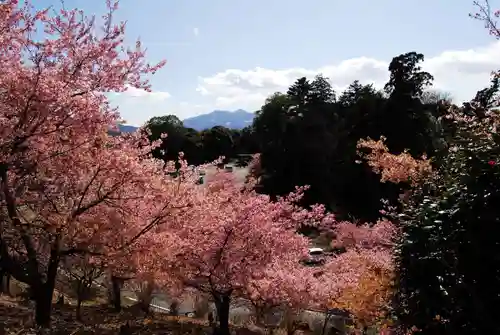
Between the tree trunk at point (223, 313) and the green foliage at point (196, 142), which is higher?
the green foliage at point (196, 142)

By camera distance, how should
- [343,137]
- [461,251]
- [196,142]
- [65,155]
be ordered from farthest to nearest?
[196,142], [343,137], [65,155], [461,251]

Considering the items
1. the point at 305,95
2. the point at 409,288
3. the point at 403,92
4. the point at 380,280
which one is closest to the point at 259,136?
the point at 305,95

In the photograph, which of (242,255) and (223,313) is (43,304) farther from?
(223,313)

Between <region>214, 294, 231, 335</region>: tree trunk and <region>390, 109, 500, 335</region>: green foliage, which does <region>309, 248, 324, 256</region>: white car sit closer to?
<region>214, 294, 231, 335</region>: tree trunk

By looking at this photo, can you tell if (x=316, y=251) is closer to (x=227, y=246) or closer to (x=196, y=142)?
(x=227, y=246)

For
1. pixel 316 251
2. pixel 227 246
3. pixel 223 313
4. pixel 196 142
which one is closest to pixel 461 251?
pixel 227 246

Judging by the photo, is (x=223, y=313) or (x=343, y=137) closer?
(x=223, y=313)

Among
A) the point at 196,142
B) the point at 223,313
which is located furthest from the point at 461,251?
the point at 196,142

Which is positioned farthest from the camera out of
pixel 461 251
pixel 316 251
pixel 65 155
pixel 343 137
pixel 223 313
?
pixel 343 137

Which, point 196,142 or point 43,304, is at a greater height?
point 196,142

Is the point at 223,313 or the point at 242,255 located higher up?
the point at 242,255

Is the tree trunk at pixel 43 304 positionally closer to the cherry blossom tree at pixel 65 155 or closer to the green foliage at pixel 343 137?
the cherry blossom tree at pixel 65 155

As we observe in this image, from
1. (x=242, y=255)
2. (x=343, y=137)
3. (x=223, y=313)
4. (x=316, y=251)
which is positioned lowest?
(x=316, y=251)

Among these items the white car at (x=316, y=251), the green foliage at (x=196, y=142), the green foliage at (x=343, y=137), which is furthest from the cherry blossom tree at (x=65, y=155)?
the green foliage at (x=196, y=142)
